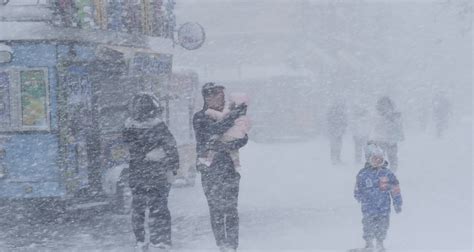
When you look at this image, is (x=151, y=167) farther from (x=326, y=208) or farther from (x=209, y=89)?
(x=326, y=208)

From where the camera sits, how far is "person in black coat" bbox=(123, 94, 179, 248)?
8117mm

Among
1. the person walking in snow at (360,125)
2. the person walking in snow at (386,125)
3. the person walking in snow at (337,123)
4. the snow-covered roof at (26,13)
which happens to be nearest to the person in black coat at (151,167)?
the snow-covered roof at (26,13)

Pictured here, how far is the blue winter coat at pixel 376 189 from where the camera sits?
26.3ft

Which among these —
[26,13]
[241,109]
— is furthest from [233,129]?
[26,13]

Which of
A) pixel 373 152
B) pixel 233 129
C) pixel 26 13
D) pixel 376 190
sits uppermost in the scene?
pixel 26 13

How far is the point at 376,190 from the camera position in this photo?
26.5 feet

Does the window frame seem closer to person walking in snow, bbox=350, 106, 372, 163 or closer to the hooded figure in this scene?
person walking in snow, bbox=350, 106, 372, 163

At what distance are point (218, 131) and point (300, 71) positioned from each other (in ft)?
83.7

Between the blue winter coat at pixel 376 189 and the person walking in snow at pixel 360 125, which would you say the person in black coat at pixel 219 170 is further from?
the person walking in snow at pixel 360 125

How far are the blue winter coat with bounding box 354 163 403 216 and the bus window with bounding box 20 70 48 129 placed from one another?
449 cm

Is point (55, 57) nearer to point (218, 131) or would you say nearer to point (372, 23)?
point (218, 131)

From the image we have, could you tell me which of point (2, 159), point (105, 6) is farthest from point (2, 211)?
point (105, 6)

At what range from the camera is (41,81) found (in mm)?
10469

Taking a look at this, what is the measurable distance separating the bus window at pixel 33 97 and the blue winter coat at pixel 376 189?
14.7 ft
